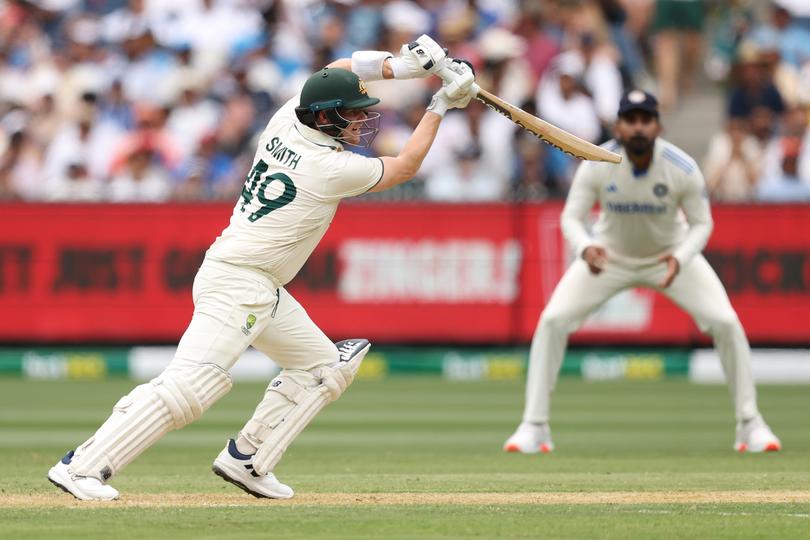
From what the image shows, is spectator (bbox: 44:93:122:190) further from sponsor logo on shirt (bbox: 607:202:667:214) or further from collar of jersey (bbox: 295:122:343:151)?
collar of jersey (bbox: 295:122:343:151)

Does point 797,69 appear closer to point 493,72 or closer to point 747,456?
point 493,72

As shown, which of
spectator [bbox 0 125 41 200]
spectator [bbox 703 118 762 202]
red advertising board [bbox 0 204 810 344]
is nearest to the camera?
red advertising board [bbox 0 204 810 344]

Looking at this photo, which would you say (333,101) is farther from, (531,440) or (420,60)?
(531,440)

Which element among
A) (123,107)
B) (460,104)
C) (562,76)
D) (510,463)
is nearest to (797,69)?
(562,76)

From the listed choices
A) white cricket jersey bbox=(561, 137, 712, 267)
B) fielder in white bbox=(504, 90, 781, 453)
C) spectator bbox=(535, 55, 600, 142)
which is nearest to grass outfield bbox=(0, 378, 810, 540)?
fielder in white bbox=(504, 90, 781, 453)

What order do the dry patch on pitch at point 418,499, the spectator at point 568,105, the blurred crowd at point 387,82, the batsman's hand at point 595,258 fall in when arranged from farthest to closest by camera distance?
the spectator at point 568,105 → the blurred crowd at point 387,82 → the batsman's hand at point 595,258 → the dry patch on pitch at point 418,499

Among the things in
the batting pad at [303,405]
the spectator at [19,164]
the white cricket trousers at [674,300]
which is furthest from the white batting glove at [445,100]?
the spectator at [19,164]

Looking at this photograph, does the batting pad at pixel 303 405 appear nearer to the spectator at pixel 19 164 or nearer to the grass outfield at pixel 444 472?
the grass outfield at pixel 444 472
